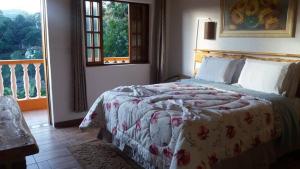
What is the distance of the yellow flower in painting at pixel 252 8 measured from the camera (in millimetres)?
3414

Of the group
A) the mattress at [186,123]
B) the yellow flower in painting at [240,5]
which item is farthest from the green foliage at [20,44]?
the yellow flower in painting at [240,5]

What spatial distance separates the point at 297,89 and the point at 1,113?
114 inches

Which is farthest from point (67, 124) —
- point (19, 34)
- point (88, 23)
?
point (19, 34)

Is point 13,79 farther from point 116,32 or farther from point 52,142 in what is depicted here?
point 116,32

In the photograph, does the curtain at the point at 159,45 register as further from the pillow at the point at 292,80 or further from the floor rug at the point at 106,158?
the pillow at the point at 292,80

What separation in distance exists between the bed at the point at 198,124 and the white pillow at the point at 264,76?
0.31 feet

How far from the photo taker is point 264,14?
334cm

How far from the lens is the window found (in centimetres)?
411

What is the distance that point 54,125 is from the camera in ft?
12.8

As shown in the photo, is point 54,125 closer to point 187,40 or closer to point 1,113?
point 1,113

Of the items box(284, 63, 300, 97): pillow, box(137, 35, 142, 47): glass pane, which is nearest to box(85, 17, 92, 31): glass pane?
box(137, 35, 142, 47): glass pane

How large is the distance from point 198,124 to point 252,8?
216 cm

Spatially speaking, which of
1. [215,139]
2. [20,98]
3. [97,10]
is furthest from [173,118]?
[20,98]

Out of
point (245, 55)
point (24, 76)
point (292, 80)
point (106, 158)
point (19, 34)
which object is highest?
point (19, 34)
